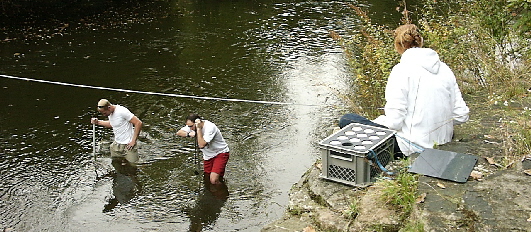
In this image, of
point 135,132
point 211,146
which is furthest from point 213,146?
point 135,132

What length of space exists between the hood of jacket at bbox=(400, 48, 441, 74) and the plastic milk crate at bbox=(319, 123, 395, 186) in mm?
695

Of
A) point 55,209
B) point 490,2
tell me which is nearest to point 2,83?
point 55,209

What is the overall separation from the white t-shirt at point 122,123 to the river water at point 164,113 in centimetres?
46

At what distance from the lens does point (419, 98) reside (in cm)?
549

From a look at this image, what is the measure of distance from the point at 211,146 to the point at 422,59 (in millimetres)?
3841

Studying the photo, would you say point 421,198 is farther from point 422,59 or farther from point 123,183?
point 123,183

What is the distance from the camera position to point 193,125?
851 cm

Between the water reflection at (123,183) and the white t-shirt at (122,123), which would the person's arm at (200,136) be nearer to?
the water reflection at (123,183)

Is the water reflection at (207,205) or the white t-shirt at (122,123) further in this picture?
the white t-shirt at (122,123)

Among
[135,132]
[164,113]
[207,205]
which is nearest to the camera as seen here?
[207,205]

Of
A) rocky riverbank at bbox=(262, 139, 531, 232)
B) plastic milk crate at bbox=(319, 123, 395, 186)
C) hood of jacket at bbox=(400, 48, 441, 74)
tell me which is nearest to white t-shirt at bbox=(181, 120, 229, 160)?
rocky riverbank at bbox=(262, 139, 531, 232)

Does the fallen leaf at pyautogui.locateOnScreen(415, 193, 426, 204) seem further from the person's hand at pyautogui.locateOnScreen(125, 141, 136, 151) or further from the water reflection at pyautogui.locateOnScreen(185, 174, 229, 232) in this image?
the person's hand at pyautogui.locateOnScreen(125, 141, 136, 151)

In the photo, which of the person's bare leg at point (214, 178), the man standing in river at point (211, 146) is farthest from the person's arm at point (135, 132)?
the person's bare leg at point (214, 178)

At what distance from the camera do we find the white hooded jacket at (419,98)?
5438mm
